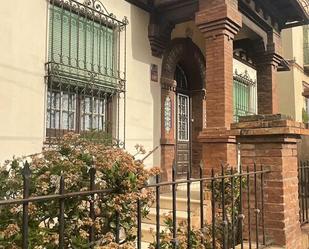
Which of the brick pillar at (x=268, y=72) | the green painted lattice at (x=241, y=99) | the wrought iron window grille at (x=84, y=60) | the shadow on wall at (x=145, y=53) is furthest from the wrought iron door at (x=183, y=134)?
the wrought iron window grille at (x=84, y=60)

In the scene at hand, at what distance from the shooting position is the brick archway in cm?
793

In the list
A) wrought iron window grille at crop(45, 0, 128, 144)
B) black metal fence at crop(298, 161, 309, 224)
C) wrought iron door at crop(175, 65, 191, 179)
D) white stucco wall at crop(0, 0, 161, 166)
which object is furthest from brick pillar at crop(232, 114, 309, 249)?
wrought iron door at crop(175, 65, 191, 179)

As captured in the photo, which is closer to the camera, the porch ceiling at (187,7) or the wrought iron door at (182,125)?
the porch ceiling at (187,7)

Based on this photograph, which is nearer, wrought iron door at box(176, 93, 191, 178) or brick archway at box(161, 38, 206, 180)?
brick archway at box(161, 38, 206, 180)

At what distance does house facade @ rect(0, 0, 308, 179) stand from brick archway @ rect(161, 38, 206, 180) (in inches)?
1.0

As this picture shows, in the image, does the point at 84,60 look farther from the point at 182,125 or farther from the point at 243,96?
the point at 243,96

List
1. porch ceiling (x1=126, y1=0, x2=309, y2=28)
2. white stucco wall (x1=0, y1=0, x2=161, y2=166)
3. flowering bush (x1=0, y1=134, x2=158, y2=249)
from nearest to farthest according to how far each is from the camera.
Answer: flowering bush (x1=0, y1=134, x2=158, y2=249) → white stucco wall (x1=0, y1=0, x2=161, y2=166) → porch ceiling (x1=126, y1=0, x2=309, y2=28)

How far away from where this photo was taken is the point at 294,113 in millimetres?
17266

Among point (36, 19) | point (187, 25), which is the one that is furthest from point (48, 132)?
point (187, 25)

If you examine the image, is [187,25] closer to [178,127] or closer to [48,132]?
[178,127]

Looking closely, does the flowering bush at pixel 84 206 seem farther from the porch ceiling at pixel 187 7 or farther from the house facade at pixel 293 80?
the house facade at pixel 293 80

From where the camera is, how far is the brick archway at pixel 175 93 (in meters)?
7.93

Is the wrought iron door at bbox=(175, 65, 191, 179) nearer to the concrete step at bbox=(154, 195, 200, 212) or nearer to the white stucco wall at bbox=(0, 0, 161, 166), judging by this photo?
the concrete step at bbox=(154, 195, 200, 212)

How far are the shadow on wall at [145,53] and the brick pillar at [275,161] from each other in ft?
12.7
